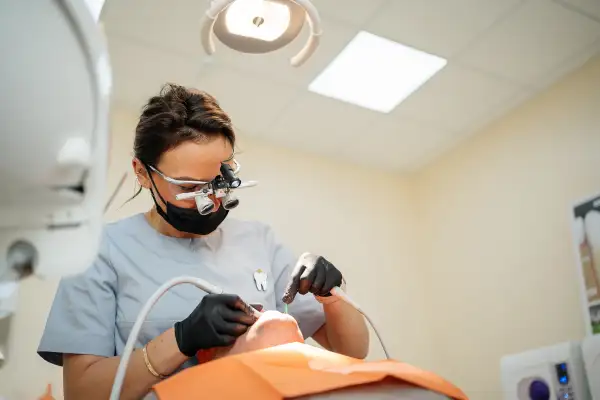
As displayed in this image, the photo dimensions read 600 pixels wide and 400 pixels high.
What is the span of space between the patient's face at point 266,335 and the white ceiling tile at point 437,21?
1.83 metres

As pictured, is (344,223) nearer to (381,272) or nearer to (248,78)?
(381,272)

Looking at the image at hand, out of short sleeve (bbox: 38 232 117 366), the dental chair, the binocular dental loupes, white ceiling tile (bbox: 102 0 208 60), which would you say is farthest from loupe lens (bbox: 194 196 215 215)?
white ceiling tile (bbox: 102 0 208 60)

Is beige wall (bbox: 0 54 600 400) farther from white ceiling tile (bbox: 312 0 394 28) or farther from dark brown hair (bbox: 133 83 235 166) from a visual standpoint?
dark brown hair (bbox: 133 83 235 166)

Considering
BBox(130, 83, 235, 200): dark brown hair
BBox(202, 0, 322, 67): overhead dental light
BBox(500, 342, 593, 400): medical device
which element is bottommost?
BBox(500, 342, 593, 400): medical device

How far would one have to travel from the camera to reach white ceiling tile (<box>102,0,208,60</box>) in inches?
95.2

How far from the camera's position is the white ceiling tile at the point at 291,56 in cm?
263

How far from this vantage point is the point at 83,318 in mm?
1119

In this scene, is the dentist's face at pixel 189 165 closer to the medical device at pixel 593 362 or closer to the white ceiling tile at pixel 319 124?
the medical device at pixel 593 362

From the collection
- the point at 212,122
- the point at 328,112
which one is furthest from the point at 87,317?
the point at 328,112

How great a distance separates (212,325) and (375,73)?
2.24m

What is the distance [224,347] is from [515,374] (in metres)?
1.88

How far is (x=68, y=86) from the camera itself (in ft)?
1.75

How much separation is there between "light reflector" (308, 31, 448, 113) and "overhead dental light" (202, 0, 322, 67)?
42.0 inches

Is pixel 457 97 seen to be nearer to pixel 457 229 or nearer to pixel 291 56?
pixel 457 229
